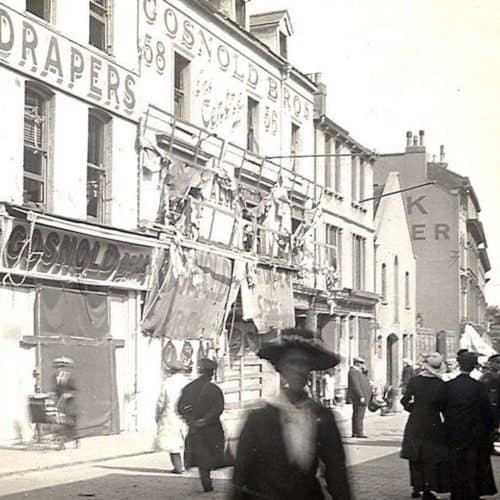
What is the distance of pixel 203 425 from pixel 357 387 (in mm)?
8775

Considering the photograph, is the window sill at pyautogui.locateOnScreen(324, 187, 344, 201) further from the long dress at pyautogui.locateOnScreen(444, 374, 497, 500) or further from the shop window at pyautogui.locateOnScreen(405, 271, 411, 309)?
the long dress at pyautogui.locateOnScreen(444, 374, 497, 500)

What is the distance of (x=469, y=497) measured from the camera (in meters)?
10.9

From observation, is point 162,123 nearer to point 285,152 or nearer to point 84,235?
point 84,235

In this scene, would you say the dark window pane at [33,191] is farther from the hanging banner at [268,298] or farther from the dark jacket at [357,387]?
the hanging banner at [268,298]

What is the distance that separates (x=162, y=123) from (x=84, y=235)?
4.47 metres

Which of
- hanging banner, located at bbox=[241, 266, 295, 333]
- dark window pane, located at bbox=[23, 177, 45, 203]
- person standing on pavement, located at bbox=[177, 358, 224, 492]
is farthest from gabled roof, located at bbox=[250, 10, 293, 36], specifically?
person standing on pavement, located at bbox=[177, 358, 224, 492]

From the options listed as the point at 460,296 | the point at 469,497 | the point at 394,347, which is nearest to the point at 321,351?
the point at 469,497

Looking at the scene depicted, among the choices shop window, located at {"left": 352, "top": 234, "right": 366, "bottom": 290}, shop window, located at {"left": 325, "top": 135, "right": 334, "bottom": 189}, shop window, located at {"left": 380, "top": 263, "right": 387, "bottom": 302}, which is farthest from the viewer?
shop window, located at {"left": 380, "top": 263, "right": 387, "bottom": 302}

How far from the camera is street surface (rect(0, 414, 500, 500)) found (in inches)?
464

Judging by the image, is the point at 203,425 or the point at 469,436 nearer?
the point at 469,436

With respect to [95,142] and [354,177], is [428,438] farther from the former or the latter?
[354,177]

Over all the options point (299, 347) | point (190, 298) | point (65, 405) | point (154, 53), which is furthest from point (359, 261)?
point (299, 347)

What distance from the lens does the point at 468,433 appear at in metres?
10.9

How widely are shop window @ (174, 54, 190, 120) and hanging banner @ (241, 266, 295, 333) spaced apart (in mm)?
4762
